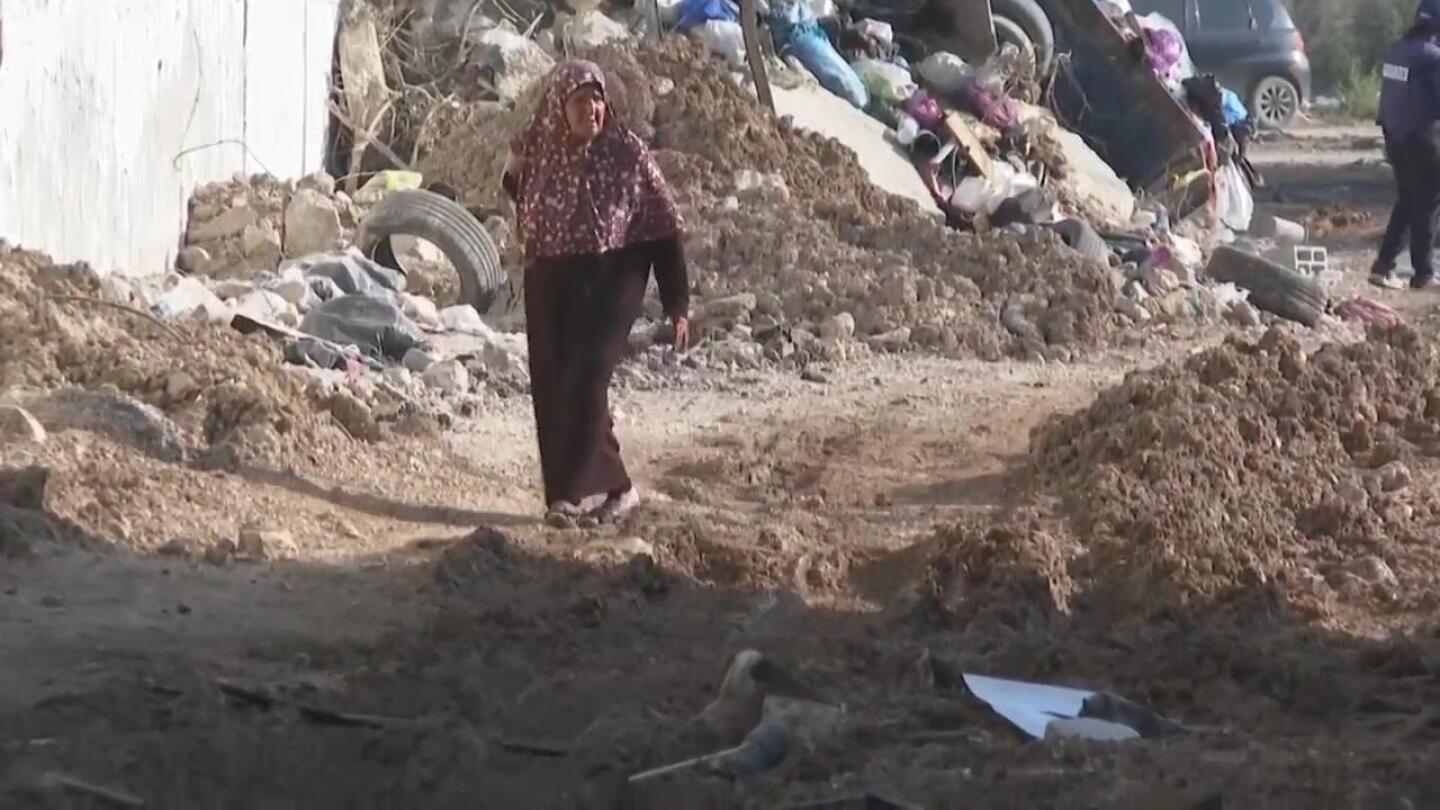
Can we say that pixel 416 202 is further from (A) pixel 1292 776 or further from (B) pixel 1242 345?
(A) pixel 1292 776

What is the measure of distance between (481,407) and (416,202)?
8.03 ft

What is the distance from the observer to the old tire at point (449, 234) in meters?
11.7

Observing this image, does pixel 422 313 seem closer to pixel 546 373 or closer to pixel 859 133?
pixel 546 373

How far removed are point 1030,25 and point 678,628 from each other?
39.6ft

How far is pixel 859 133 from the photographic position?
15211 mm

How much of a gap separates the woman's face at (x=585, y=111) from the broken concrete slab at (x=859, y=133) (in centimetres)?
712

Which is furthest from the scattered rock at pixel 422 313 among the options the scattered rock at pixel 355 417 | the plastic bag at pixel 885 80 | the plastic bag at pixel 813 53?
the plastic bag at pixel 885 80

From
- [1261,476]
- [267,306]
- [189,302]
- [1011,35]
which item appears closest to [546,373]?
[1261,476]

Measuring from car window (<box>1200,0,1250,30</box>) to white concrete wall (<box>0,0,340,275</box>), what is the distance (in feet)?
43.6

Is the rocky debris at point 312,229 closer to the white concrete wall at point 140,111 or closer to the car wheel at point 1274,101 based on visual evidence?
the white concrete wall at point 140,111

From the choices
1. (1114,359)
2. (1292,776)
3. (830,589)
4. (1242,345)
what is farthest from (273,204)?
(1292,776)

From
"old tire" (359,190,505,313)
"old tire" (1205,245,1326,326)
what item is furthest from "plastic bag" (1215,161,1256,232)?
"old tire" (359,190,505,313)

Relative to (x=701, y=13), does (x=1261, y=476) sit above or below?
below

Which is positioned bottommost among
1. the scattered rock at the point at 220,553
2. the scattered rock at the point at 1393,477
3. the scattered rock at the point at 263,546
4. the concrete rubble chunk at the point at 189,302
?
the scattered rock at the point at 263,546
